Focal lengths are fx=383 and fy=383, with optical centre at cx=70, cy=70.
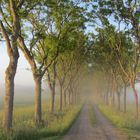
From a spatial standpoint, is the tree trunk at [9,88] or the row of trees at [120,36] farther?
the row of trees at [120,36]

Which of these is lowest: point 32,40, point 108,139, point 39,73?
point 108,139

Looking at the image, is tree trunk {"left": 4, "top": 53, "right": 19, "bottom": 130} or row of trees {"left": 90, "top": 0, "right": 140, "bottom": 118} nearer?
tree trunk {"left": 4, "top": 53, "right": 19, "bottom": 130}

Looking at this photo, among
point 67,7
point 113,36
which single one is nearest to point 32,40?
point 67,7

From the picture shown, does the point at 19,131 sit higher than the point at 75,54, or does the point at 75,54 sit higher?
the point at 75,54

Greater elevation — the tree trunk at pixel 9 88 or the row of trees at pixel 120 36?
the row of trees at pixel 120 36

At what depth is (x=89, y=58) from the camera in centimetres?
6606

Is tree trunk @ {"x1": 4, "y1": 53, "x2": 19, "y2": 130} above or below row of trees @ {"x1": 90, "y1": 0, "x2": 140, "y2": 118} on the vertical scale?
below

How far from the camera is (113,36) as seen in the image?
43438mm

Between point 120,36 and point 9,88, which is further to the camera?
point 120,36

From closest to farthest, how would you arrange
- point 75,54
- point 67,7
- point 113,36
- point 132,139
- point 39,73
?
point 132,139 < point 67,7 < point 39,73 < point 113,36 < point 75,54

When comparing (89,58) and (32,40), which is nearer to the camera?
(32,40)

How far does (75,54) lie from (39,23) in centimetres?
2352

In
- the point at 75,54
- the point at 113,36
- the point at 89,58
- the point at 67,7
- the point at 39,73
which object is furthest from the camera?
the point at 89,58

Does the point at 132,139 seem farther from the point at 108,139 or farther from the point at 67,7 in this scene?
the point at 67,7
